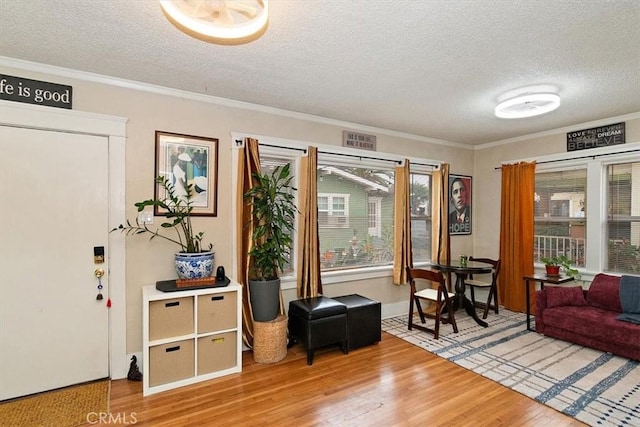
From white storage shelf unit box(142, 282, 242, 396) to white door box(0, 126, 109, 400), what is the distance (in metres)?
0.56

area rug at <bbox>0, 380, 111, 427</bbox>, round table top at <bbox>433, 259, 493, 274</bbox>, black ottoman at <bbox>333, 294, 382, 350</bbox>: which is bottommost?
area rug at <bbox>0, 380, 111, 427</bbox>

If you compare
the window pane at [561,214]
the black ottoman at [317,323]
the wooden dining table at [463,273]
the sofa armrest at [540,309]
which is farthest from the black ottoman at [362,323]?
the window pane at [561,214]

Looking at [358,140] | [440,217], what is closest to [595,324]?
[440,217]

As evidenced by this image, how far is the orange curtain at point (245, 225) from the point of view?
320cm

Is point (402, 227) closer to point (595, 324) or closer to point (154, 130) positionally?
point (595, 324)

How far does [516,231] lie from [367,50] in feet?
12.1

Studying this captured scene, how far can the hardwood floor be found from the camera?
7.22 feet

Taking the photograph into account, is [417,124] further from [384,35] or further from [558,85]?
[384,35]

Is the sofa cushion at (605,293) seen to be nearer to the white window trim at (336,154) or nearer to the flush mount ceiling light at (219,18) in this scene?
the white window trim at (336,154)

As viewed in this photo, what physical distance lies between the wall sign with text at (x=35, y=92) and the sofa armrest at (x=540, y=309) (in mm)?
5112

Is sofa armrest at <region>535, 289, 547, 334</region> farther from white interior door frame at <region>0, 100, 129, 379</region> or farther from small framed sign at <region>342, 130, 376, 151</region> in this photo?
white interior door frame at <region>0, 100, 129, 379</region>

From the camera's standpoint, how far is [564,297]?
3.66 meters

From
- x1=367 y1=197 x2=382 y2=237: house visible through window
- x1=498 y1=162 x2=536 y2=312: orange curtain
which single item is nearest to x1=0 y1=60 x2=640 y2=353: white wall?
x1=498 y1=162 x2=536 y2=312: orange curtain

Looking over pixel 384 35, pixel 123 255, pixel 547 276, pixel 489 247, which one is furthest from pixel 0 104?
pixel 489 247
